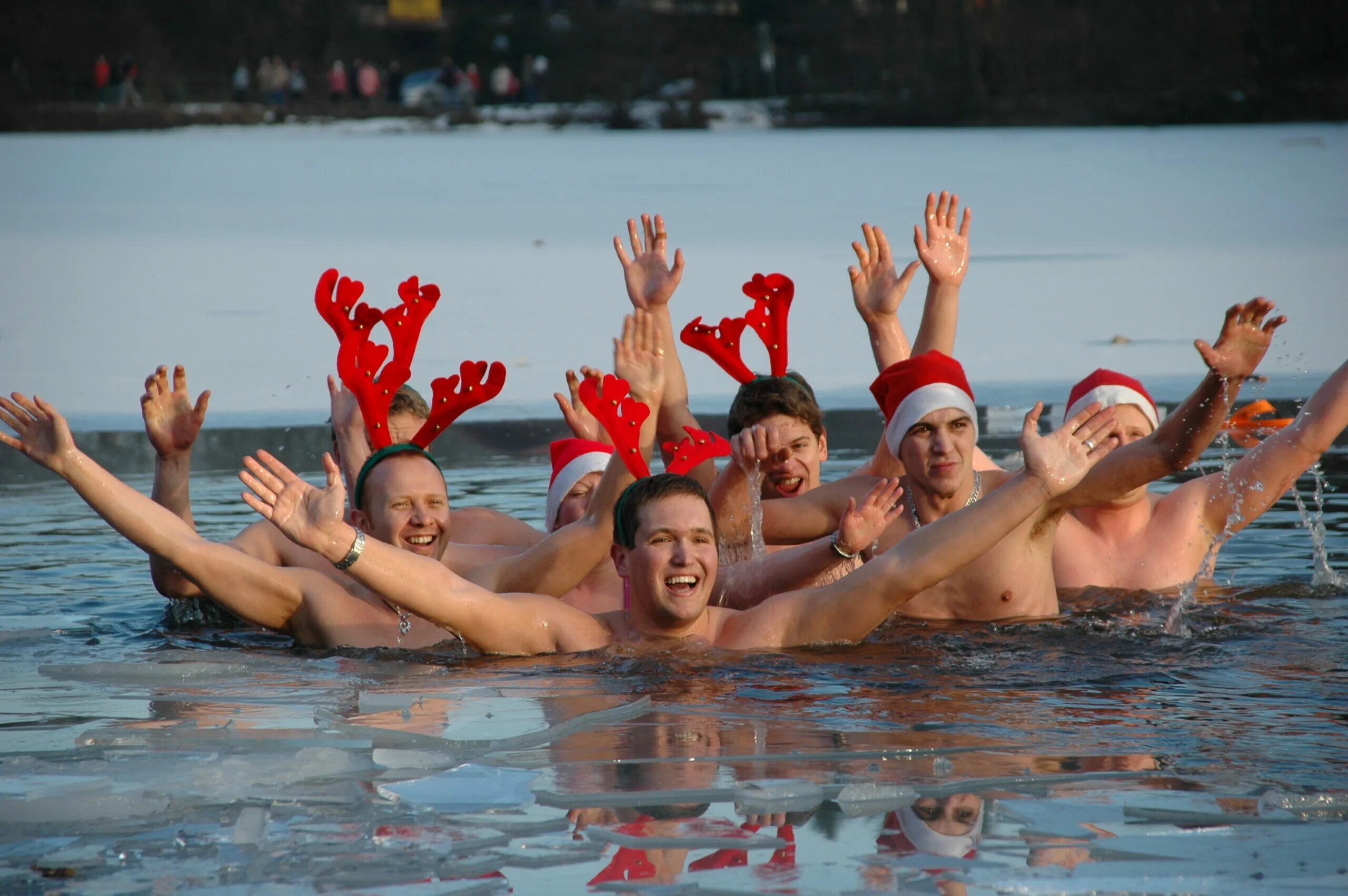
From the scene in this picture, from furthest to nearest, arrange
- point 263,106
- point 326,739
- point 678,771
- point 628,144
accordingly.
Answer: point 263,106, point 628,144, point 326,739, point 678,771

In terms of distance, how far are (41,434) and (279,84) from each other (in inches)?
1484

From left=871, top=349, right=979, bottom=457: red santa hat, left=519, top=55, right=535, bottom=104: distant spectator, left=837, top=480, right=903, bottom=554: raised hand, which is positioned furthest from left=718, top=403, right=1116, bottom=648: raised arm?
left=519, top=55, right=535, bottom=104: distant spectator

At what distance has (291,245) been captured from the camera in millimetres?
16359

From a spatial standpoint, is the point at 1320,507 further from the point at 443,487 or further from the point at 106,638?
the point at 106,638

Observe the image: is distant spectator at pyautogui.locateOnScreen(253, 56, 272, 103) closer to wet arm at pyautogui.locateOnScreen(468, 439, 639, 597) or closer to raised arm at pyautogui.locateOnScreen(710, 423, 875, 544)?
raised arm at pyautogui.locateOnScreen(710, 423, 875, 544)

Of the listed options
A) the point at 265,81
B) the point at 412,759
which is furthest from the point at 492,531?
the point at 265,81

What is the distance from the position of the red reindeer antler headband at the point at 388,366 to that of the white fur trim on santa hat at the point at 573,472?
14.0 inches

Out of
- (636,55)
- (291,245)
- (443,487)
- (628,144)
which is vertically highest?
(636,55)

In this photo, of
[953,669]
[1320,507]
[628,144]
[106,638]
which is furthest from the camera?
[628,144]

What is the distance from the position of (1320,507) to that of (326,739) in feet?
14.4

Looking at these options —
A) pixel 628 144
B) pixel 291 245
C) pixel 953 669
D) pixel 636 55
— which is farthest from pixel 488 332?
pixel 636 55

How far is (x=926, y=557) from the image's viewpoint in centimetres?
435

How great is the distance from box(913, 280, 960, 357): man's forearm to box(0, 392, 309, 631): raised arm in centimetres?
244

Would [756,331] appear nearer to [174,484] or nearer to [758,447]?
[758,447]
